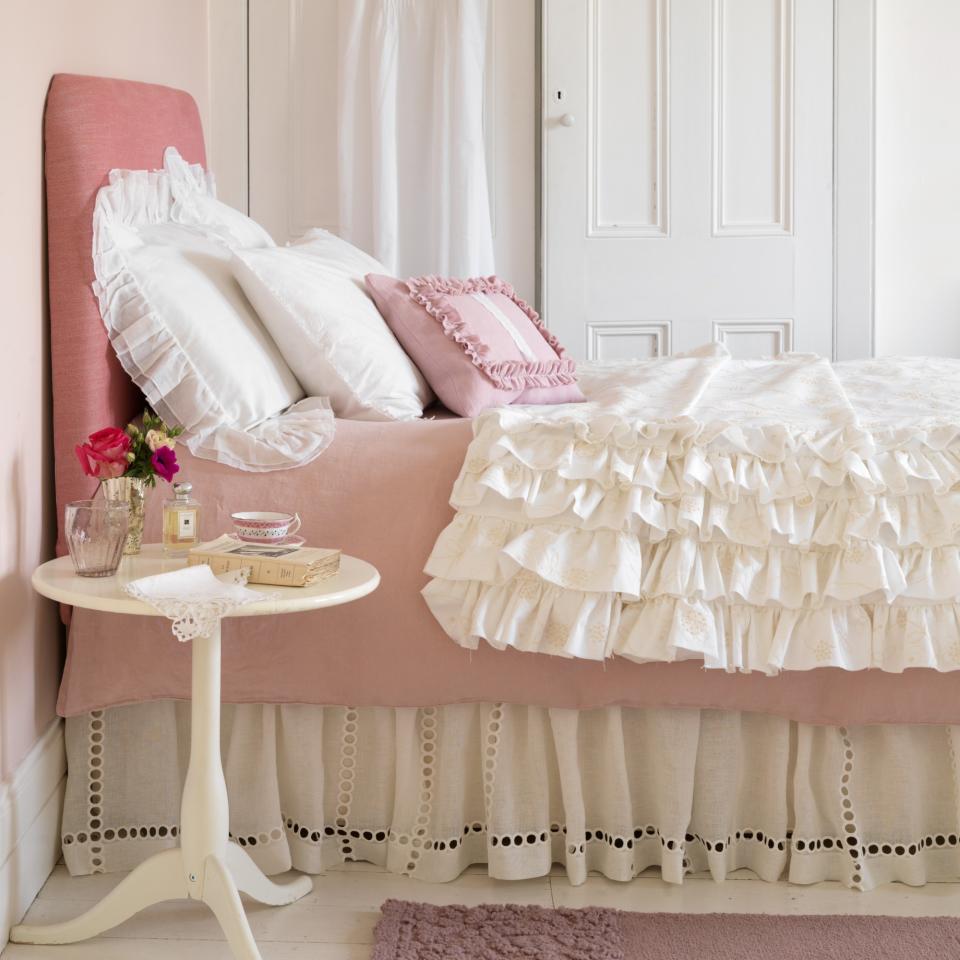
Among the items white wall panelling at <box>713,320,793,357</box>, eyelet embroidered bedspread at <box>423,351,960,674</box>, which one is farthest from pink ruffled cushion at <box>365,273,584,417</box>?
white wall panelling at <box>713,320,793,357</box>

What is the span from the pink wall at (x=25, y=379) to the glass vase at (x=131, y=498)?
142 millimetres

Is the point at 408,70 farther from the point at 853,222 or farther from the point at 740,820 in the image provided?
the point at 740,820

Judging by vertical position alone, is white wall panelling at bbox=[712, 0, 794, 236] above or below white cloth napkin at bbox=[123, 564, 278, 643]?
above

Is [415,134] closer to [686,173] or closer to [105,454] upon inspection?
[686,173]

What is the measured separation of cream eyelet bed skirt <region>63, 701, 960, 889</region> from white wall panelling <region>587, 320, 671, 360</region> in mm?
2104

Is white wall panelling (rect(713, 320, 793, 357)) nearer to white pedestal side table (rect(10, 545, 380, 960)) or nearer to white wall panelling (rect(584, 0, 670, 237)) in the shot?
white wall panelling (rect(584, 0, 670, 237))

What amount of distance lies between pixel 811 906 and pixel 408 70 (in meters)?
2.73

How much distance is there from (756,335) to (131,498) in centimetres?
258

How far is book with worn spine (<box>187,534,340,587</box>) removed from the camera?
1439mm

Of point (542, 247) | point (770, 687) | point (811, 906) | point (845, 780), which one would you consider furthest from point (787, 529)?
point (542, 247)

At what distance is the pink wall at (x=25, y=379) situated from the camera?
5.18ft

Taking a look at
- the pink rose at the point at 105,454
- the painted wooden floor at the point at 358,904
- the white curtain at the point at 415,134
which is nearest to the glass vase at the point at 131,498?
the pink rose at the point at 105,454

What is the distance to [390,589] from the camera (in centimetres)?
170

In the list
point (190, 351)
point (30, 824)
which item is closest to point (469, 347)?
point (190, 351)
